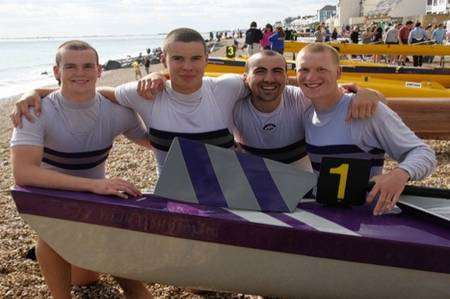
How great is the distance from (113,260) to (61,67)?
1188 mm

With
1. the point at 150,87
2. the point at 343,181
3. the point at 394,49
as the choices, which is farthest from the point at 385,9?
the point at 343,181

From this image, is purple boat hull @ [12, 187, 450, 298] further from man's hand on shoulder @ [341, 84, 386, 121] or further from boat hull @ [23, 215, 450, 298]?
man's hand on shoulder @ [341, 84, 386, 121]

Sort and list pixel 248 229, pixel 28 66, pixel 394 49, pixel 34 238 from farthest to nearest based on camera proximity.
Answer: pixel 28 66 < pixel 394 49 < pixel 34 238 < pixel 248 229

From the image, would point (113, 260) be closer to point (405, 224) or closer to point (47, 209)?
point (47, 209)

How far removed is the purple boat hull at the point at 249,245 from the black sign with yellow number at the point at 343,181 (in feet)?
0.21

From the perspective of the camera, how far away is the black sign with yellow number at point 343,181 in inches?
100

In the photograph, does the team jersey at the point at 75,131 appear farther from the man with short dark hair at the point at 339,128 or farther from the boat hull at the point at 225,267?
the man with short dark hair at the point at 339,128

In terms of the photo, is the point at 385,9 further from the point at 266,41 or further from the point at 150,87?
the point at 150,87

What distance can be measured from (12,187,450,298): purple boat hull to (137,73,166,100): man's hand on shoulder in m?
0.73

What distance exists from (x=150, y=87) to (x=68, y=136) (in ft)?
1.88

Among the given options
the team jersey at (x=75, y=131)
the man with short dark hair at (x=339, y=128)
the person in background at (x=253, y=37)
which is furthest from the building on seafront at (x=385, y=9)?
the team jersey at (x=75, y=131)

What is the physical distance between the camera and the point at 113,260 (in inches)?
105

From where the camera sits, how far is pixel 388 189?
253 cm

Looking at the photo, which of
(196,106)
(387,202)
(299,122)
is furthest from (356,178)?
(196,106)
